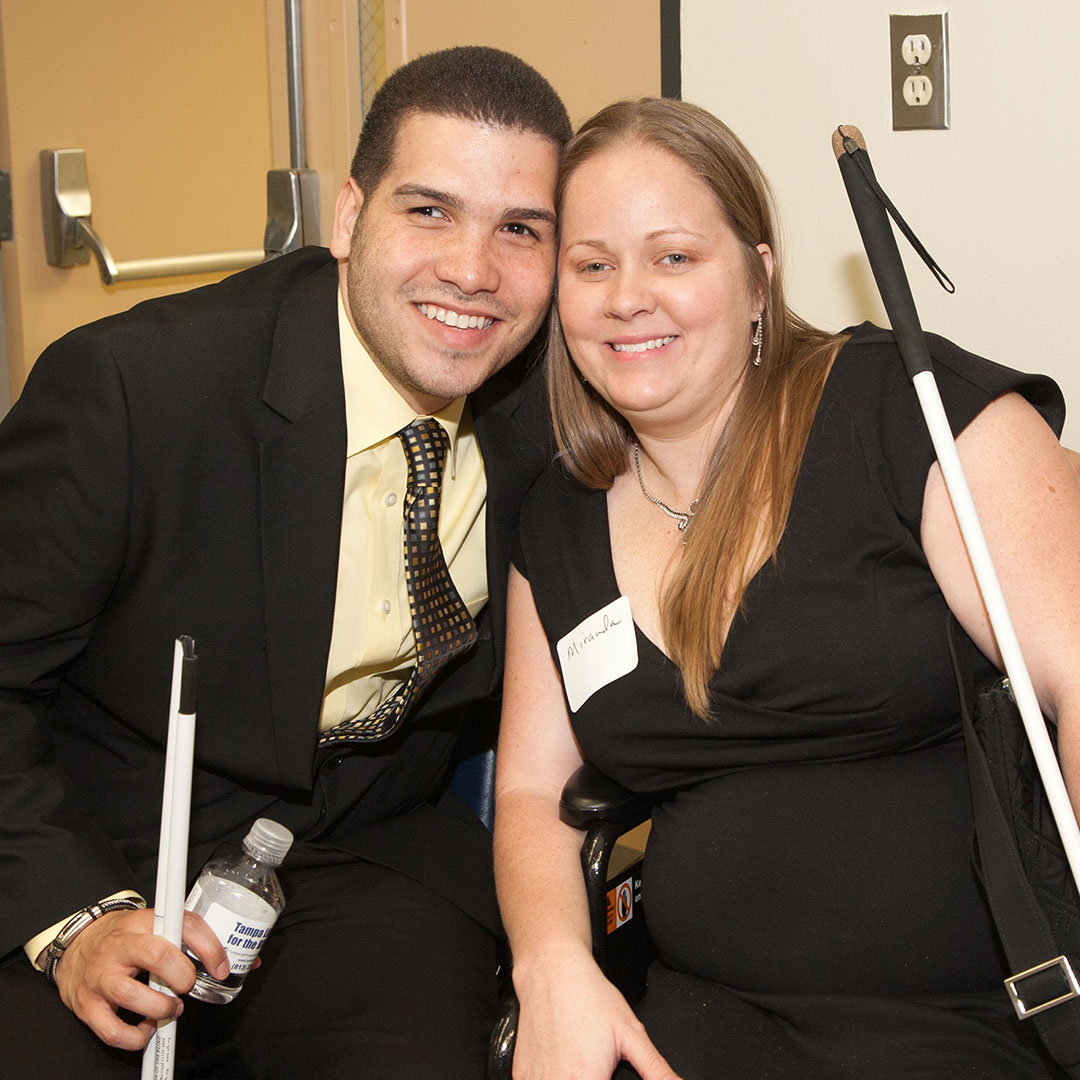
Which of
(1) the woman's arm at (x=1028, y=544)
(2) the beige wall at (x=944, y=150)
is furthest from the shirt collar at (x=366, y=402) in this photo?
(2) the beige wall at (x=944, y=150)

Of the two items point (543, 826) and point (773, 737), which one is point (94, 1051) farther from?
point (773, 737)

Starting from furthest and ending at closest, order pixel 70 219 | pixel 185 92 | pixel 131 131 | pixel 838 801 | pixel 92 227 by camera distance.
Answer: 1. pixel 185 92
2. pixel 131 131
3. pixel 92 227
4. pixel 70 219
5. pixel 838 801

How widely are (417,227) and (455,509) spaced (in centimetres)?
40

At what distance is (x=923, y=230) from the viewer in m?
1.96

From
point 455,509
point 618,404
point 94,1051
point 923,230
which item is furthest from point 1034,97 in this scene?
point 94,1051

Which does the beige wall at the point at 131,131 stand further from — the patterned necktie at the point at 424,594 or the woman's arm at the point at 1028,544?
the woman's arm at the point at 1028,544

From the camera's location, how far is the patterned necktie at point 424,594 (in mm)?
1632

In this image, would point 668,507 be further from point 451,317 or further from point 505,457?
point 451,317

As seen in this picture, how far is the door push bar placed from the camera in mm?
2664

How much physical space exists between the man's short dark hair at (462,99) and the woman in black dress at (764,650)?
83 millimetres

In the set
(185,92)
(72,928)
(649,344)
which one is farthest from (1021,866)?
(185,92)

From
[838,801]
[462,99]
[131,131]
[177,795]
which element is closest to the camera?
[177,795]

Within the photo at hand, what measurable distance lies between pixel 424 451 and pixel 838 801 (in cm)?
71

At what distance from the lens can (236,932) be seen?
134 centimetres
